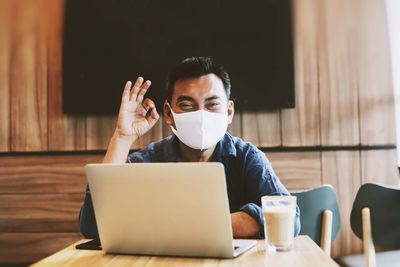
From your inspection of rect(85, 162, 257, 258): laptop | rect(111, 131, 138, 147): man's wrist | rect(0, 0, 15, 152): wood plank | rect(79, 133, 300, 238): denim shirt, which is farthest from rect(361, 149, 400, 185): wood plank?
rect(0, 0, 15, 152): wood plank

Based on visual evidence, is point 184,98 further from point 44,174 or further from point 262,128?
point 44,174

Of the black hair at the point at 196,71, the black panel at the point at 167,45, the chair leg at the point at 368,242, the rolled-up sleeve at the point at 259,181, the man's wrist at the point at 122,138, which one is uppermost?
the black panel at the point at 167,45

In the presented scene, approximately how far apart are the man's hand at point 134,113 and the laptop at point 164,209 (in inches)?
25.9

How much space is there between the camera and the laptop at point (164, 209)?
95cm

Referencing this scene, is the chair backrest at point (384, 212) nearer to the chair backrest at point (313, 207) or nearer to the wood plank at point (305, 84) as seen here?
the chair backrest at point (313, 207)

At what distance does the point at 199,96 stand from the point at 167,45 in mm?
969

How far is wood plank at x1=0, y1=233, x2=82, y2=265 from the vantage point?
97.1 inches

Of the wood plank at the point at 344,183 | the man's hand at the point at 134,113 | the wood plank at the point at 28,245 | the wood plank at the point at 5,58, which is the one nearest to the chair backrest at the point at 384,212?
the wood plank at the point at 344,183

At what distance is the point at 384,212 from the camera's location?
6.26ft

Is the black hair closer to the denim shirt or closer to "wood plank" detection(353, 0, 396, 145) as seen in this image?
the denim shirt

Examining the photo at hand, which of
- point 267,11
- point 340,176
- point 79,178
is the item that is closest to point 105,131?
point 79,178

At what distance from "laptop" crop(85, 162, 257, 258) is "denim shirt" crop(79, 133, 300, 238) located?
0.41 meters

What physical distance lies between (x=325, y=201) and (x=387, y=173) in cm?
73

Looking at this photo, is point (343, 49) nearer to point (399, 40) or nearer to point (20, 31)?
point (399, 40)
